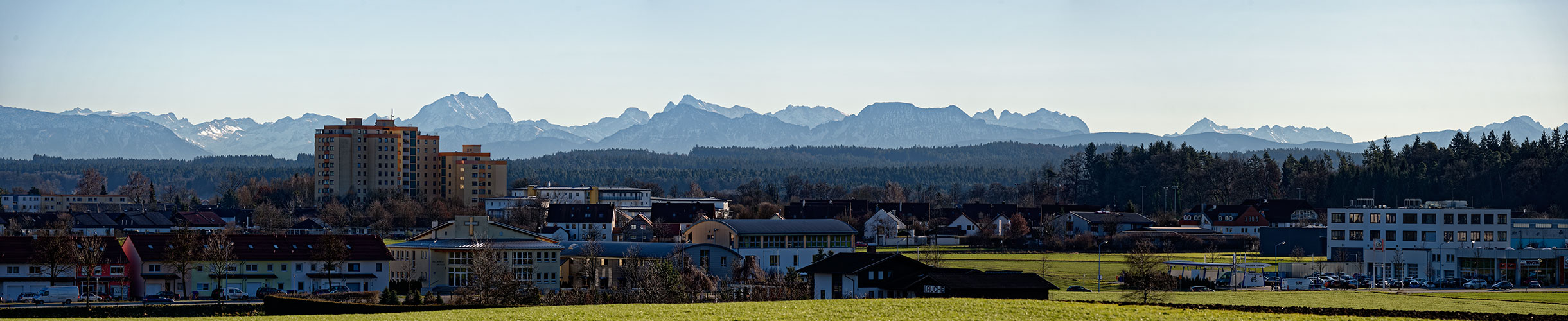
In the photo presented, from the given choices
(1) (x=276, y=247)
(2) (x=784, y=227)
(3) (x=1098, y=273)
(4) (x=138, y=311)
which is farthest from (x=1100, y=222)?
(4) (x=138, y=311)

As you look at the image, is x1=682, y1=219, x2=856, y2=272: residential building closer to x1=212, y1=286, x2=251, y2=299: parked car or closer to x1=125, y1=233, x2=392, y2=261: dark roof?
x1=125, y1=233, x2=392, y2=261: dark roof

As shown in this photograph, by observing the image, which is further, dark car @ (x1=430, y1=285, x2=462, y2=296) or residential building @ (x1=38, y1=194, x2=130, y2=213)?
residential building @ (x1=38, y1=194, x2=130, y2=213)

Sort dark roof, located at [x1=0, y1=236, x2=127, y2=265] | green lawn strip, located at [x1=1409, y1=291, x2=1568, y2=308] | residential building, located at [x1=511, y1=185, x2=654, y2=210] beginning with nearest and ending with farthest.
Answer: green lawn strip, located at [x1=1409, y1=291, x2=1568, y2=308] < dark roof, located at [x1=0, y1=236, x2=127, y2=265] < residential building, located at [x1=511, y1=185, x2=654, y2=210]

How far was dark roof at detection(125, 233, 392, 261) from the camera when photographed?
63344 millimetres

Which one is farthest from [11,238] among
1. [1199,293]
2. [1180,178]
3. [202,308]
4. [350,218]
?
[1180,178]

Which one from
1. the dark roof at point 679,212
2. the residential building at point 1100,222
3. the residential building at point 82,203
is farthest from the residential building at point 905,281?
the residential building at point 82,203

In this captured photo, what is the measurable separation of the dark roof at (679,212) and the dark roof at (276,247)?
Result: 57.0 meters

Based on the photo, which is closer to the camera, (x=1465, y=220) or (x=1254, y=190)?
(x=1465, y=220)

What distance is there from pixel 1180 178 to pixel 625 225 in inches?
2482

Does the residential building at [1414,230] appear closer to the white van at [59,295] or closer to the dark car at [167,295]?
the dark car at [167,295]

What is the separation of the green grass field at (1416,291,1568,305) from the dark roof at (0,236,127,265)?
2075 inches

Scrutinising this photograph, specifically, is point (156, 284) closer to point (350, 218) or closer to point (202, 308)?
point (202, 308)

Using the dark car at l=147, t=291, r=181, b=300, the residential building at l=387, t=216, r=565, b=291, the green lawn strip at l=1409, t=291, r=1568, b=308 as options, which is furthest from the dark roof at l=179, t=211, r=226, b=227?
the green lawn strip at l=1409, t=291, r=1568, b=308

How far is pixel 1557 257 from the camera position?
71.8 meters
